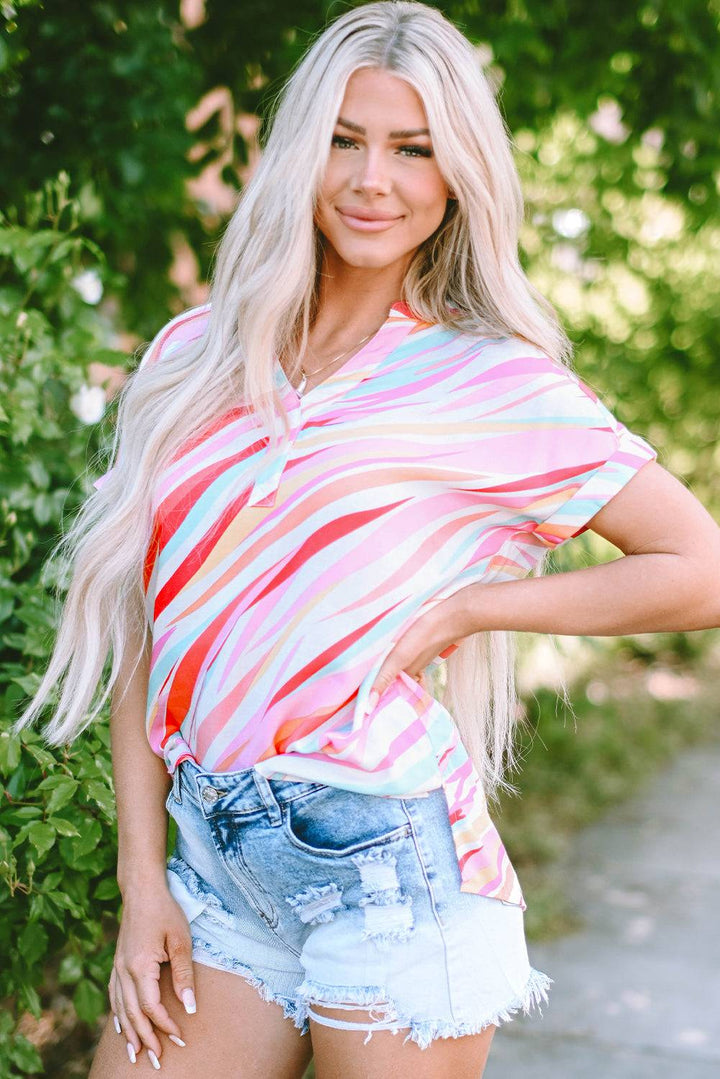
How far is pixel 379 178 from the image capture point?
5.75ft

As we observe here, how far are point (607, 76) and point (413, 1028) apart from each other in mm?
2670

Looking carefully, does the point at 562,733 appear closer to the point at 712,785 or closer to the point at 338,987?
the point at 712,785

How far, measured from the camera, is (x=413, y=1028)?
159cm

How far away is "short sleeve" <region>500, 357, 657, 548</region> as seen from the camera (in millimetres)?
1686

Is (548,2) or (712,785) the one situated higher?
(548,2)

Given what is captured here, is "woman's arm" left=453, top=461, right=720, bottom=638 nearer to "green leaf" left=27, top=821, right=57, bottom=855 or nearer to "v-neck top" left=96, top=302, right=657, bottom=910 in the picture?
"v-neck top" left=96, top=302, right=657, bottom=910

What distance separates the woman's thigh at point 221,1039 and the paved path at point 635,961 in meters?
1.90

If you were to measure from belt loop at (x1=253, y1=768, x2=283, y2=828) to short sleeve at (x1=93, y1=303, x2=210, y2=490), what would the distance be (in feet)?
1.98

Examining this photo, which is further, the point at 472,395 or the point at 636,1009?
the point at 636,1009

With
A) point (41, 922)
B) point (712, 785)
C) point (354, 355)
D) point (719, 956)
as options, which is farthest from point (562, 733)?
point (354, 355)

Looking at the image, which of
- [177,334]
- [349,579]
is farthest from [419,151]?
[349,579]

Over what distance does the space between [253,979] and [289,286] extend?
3.36 feet

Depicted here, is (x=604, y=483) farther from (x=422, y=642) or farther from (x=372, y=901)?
A: (x=372, y=901)

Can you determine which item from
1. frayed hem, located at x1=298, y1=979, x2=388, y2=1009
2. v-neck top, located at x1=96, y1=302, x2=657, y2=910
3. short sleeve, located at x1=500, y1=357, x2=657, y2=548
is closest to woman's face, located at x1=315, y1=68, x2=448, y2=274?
v-neck top, located at x1=96, y1=302, x2=657, y2=910
